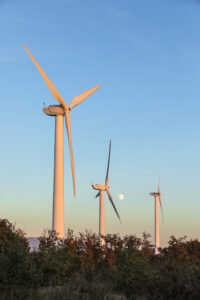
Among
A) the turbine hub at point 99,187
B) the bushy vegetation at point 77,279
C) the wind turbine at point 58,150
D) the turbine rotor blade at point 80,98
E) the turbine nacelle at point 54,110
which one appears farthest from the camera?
the turbine hub at point 99,187

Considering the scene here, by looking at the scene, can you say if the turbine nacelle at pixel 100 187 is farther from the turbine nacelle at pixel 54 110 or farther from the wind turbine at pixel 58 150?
the turbine nacelle at pixel 54 110

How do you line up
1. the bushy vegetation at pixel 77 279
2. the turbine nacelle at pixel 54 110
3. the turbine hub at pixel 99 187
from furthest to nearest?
the turbine hub at pixel 99 187, the turbine nacelle at pixel 54 110, the bushy vegetation at pixel 77 279

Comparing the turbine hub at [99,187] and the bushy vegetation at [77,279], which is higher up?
the turbine hub at [99,187]

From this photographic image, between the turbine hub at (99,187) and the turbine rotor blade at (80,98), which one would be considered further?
the turbine hub at (99,187)

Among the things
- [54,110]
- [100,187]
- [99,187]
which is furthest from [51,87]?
[100,187]

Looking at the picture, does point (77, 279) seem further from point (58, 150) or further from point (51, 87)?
point (51, 87)

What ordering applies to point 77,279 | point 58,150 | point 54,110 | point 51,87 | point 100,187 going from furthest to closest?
point 100,187 → point 54,110 → point 51,87 → point 58,150 → point 77,279

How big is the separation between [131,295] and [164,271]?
3002 mm

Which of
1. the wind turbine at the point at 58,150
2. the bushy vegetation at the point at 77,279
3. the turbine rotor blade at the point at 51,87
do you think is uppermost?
the turbine rotor blade at the point at 51,87

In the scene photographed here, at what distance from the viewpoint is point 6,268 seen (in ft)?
103

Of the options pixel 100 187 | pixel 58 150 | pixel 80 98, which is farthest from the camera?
pixel 100 187

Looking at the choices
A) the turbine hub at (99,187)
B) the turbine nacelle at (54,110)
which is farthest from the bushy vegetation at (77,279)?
the turbine hub at (99,187)

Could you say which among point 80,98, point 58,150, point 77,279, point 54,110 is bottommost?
point 77,279

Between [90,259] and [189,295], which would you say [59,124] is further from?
[189,295]
